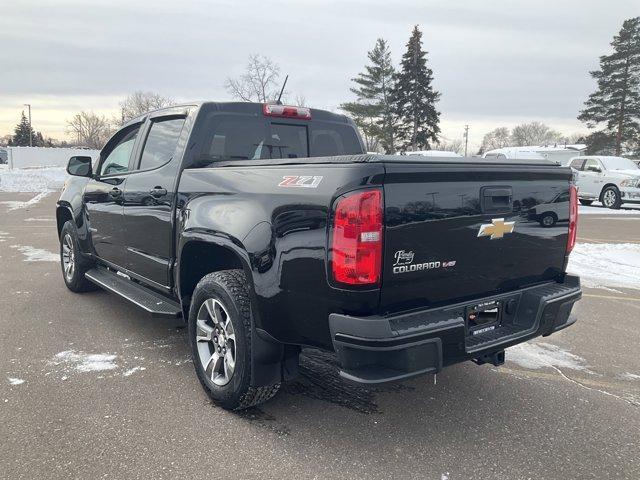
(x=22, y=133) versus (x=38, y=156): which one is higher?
(x=22, y=133)

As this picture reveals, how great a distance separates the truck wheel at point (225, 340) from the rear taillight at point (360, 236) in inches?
33.7

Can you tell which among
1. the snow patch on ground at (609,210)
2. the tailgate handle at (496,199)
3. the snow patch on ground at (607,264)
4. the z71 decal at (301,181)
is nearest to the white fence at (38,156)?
the snow patch on ground at (609,210)

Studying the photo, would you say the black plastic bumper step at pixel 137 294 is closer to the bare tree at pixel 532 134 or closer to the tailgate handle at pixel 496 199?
the tailgate handle at pixel 496 199

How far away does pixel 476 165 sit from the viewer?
2.87 meters

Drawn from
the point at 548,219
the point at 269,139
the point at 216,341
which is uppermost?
the point at 269,139

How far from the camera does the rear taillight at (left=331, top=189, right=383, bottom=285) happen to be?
2465mm

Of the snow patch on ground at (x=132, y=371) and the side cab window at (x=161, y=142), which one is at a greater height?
the side cab window at (x=161, y=142)

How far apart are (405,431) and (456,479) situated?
1.69ft

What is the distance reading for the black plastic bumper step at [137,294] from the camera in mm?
3953

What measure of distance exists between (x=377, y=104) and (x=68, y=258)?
44915 mm

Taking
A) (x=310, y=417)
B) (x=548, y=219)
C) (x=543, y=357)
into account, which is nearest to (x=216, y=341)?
(x=310, y=417)

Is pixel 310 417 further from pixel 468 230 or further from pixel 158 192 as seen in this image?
pixel 158 192

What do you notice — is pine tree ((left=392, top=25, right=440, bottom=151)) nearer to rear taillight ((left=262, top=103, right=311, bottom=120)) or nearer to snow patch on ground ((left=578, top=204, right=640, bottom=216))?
snow patch on ground ((left=578, top=204, right=640, bottom=216))

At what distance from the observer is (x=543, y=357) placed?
14.4 feet
